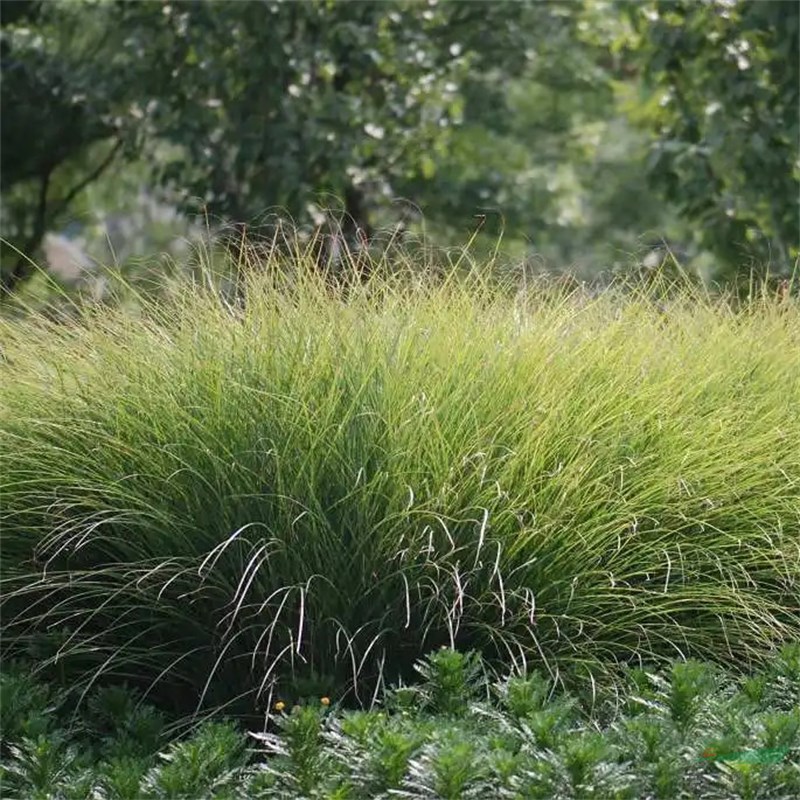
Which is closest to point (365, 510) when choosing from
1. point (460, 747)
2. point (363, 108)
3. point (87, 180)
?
point (460, 747)

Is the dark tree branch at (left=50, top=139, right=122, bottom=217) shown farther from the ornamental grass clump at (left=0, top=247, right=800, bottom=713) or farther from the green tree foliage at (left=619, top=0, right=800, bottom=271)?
the ornamental grass clump at (left=0, top=247, right=800, bottom=713)

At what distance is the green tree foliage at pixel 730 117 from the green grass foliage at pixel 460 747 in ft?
13.0

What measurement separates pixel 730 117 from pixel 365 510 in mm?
4195

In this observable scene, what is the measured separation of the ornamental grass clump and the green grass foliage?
0.18 m

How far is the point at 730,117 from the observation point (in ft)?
21.8

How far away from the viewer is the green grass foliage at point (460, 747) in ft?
7.64

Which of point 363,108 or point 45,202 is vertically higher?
point 363,108

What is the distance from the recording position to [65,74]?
8.57 meters

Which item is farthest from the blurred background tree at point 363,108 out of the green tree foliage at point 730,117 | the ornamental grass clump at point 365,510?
the ornamental grass clump at point 365,510

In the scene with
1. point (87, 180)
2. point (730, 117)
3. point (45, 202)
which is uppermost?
point (730, 117)

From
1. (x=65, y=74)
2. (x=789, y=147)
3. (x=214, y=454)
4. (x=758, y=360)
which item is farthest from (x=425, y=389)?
(x=65, y=74)

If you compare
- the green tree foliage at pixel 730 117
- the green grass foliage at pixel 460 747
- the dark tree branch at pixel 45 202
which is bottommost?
the dark tree branch at pixel 45 202

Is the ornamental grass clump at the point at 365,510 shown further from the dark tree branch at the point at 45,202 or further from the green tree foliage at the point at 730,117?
the dark tree branch at the point at 45,202

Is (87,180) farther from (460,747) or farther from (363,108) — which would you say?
(460,747)
